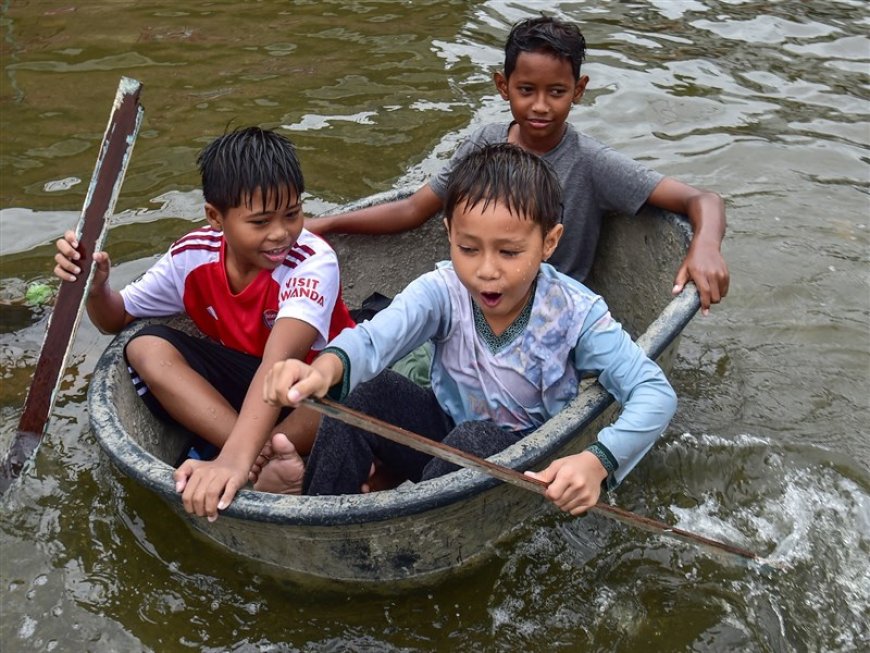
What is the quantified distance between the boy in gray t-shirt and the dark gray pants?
0.85 meters

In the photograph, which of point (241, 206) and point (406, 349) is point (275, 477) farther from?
point (241, 206)

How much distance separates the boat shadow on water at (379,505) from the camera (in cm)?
211

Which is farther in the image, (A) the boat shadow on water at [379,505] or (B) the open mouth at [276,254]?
(B) the open mouth at [276,254]

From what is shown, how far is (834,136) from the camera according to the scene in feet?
17.6

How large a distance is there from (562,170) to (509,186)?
101cm

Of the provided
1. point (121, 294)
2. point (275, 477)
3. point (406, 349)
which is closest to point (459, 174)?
point (406, 349)

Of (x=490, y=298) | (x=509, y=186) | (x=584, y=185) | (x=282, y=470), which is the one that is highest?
(x=509, y=186)

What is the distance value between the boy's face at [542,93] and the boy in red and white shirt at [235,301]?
836 mm

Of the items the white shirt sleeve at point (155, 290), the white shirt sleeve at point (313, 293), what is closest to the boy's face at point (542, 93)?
the white shirt sleeve at point (313, 293)

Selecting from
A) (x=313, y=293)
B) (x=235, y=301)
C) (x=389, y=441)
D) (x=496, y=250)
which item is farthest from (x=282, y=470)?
(x=496, y=250)

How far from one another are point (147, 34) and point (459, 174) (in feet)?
16.2

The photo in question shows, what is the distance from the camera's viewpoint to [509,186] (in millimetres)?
2285

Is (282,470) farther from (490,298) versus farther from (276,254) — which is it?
(490,298)

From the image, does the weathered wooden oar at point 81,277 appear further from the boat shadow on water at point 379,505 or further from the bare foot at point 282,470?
the bare foot at point 282,470
